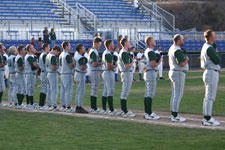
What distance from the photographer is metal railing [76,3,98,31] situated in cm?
3955

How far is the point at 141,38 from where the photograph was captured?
124 feet

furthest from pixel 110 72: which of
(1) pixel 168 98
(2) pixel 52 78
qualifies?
(1) pixel 168 98

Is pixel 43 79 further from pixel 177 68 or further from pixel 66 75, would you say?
pixel 177 68

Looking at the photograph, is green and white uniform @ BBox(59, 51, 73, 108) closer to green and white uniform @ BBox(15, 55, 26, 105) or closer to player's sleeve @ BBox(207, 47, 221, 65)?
green and white uniform @ BBox(15, 55, 26, 105)

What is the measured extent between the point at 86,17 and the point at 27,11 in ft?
14.9

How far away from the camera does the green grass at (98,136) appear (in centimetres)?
941

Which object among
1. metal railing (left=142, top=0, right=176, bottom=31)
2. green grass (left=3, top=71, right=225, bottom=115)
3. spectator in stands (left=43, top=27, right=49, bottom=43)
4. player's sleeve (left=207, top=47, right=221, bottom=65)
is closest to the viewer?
player's sleeve (left=207, top=47, right=221, bottom=65)

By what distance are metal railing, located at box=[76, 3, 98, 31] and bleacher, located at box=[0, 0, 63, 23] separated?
1.91 meters

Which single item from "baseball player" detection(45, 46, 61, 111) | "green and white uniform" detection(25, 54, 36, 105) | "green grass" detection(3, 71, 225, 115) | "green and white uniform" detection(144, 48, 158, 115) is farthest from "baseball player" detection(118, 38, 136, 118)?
"green and white uniform" detection(25, 54, 36, 105)

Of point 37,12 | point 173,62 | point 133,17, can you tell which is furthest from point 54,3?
point 173,62

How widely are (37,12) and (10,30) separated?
4757 mm

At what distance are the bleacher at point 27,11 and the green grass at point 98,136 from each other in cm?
2546

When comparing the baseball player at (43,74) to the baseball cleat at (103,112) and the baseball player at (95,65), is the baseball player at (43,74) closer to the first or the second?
the baseball player at (95,65)

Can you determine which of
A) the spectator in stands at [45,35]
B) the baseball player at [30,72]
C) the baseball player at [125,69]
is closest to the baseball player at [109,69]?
the baseball player at [125,69]
